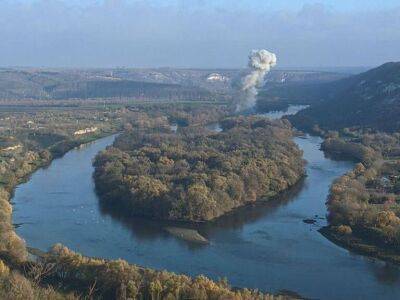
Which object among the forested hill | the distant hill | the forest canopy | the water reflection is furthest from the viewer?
the distant hill

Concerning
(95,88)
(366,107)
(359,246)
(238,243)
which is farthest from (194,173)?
(95,88)

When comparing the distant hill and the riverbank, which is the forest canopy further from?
the distant hill

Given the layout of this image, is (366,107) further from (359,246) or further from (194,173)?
(359,246)

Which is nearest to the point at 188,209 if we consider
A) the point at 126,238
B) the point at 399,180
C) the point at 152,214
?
the point at 152,214

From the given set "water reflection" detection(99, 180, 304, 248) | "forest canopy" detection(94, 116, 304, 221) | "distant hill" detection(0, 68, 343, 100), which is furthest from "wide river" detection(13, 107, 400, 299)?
Answer: "distant hill" detection(0, 68, 343, 100)

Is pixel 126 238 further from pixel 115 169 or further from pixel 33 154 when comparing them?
pixel 33 154

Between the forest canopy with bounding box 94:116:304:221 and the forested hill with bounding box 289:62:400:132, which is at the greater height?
the forested hill with bounding box 289:62:400:132

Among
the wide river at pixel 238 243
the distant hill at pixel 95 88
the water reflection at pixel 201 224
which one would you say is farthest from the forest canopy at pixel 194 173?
the distant hill at pixel 95 88
